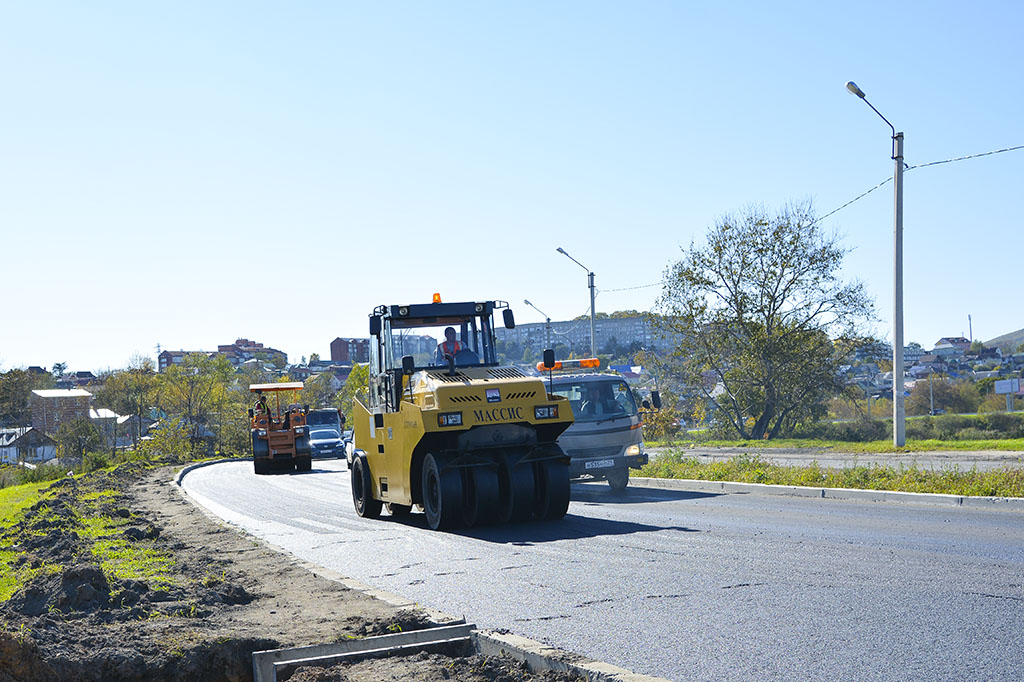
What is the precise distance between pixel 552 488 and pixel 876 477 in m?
6.57

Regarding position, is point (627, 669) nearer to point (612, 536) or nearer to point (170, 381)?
point (612, 536)

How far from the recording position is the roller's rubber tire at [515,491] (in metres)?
14.1

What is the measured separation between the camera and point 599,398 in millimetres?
20031

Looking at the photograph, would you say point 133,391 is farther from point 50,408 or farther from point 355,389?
point 355,389

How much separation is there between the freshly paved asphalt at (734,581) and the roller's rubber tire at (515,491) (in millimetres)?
227

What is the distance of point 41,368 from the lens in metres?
163

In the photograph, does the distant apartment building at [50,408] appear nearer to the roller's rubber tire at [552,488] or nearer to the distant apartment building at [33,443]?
the distant apartment building at [33,443]

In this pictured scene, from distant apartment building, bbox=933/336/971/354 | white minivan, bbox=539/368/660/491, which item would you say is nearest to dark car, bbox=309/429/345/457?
white minivan, bbox=539/368/660/491

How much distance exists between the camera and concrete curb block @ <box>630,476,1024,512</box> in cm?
1425

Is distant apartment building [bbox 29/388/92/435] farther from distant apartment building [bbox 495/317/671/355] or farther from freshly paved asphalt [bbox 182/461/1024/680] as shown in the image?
freshly paved asphalt [bbox 182/461/1024/680]

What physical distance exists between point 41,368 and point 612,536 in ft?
553

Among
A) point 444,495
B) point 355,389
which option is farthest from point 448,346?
point 355,389

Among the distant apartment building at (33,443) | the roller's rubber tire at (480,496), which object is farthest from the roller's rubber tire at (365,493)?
the distant apartment building at (33,443)

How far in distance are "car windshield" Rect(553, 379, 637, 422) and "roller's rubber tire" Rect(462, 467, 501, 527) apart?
5.83 m
